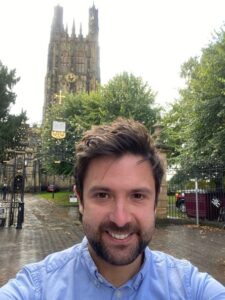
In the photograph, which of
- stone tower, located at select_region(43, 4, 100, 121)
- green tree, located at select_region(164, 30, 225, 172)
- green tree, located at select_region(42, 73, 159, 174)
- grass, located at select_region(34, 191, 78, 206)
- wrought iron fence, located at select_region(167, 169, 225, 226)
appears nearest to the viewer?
green tree, located at select_region(164, 30, 225, 172)

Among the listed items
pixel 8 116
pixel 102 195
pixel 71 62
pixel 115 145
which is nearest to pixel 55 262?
pixel 102 195

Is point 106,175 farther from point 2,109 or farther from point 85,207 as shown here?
point 2,109

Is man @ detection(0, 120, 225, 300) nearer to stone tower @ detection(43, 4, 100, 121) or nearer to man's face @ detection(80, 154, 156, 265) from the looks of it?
A: man's face @ detection(80, 154, 156, 265)

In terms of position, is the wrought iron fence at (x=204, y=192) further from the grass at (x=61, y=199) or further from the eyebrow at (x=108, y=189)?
the eyebrow at (x=108, y=189)

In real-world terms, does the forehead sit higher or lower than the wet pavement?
higher

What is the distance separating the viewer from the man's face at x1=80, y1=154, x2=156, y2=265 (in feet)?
4.62

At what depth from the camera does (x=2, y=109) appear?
29016mm

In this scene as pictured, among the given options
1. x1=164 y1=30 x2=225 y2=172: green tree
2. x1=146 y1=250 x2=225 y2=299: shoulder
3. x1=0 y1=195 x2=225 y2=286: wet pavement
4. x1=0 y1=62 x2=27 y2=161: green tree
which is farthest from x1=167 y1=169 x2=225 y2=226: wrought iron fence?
x1=0 y1=62 x2=27 y2=161: green tree

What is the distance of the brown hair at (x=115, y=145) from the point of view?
58.8 inches

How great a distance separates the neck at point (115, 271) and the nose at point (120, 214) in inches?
6.6

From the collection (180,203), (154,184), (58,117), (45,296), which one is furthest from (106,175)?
(58,117)

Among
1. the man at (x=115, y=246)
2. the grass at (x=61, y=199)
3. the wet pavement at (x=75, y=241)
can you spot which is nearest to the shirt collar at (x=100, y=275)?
the man at (x=115, y=246)

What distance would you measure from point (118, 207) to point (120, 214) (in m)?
0.03

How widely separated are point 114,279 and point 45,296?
0.27m
